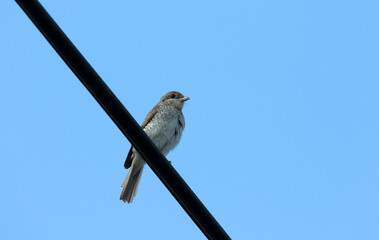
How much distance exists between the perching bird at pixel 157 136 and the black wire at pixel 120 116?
4382 millimetres

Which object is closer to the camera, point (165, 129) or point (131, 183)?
point (131, 183)

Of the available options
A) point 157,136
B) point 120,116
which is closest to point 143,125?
point 157,136

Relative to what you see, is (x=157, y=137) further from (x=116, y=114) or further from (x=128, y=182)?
(x=116, y=114)

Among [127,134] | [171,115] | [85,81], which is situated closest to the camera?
[85,81]

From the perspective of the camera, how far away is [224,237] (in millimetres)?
2996

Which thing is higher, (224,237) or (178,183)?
(178,183)

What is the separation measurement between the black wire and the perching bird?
173 inches

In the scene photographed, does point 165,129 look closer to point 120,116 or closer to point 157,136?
point 157,136

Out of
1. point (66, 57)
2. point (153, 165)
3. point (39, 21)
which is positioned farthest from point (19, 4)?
point (153, 165)

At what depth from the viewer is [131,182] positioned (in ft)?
24.9

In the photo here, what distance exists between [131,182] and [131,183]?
0.02 metres

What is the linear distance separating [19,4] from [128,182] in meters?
5.10

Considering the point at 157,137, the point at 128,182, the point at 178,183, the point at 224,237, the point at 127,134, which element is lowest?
the point at 224,237

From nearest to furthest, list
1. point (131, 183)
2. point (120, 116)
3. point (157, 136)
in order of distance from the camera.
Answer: point (120, 116)
point (131, 183)
point (157, 136)
